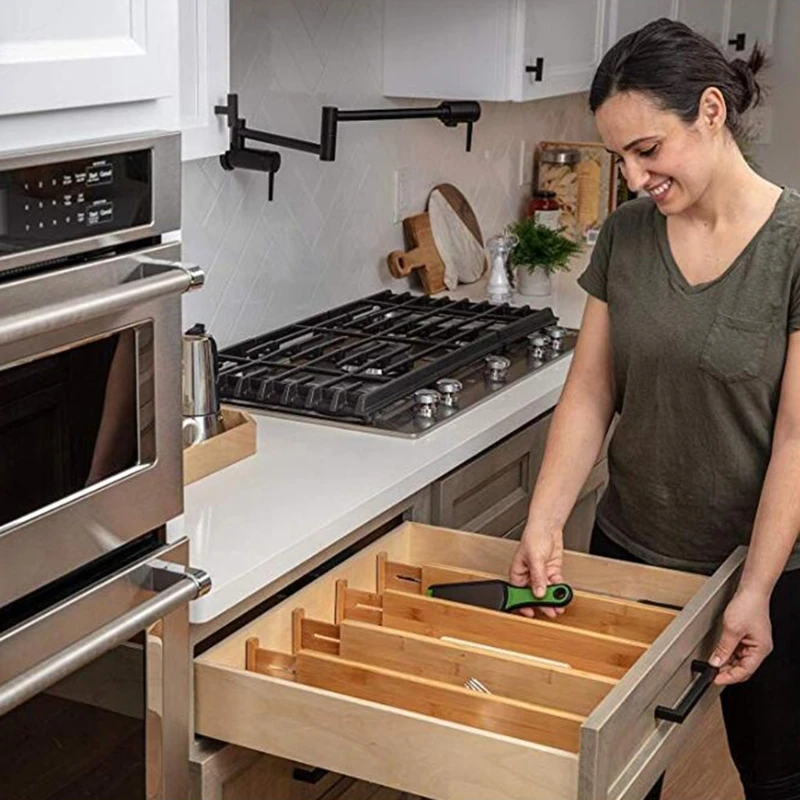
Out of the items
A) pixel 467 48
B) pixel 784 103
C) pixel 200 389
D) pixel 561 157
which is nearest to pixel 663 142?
pixel 200 389

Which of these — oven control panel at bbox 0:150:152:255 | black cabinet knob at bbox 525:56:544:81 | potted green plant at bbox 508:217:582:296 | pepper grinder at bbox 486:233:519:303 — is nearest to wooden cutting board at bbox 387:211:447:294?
pepper grinder at bbox 486:233:519:303

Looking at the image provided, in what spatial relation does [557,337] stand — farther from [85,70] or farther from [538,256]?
[85,70]

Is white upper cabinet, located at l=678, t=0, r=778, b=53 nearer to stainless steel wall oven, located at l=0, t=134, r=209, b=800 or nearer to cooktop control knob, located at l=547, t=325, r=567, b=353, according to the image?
cooktop control knob, located at l=547, t=325, r=567, b=353

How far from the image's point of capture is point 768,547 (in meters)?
2.01

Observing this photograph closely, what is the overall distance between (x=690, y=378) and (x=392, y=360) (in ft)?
2.70

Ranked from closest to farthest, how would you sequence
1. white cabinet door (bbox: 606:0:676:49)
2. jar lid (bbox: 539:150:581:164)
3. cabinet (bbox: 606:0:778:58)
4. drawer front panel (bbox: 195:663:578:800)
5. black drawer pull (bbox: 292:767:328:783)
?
drawer front panel (bbox: 195:663:578:800), black drawer pull (bbox: 292:767:328:783), white cabinet door (bbox: 606:0:676:49), cabinet (bbox: 606:0:778:58), jar lid (bbox: 539:150:581:164)

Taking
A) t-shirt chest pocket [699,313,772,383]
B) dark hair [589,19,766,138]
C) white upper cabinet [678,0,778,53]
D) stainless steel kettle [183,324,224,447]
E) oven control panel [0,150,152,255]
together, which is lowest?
stainless steel kettle [183,324,224,447]

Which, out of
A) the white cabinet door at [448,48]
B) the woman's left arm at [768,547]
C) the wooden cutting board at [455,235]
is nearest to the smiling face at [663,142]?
the woman's left arm at [768,547]

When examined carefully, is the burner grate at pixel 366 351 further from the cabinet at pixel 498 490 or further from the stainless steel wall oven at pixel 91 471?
the stainless steel wall oven at pixel 91 471

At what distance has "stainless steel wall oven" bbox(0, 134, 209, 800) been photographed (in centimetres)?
143

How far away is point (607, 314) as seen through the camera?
2250mm

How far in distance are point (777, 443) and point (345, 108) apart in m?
1.49

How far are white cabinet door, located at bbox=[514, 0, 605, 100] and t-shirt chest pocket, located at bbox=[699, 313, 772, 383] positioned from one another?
1376 millimetres

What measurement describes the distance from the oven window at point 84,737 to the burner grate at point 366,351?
91 cm
